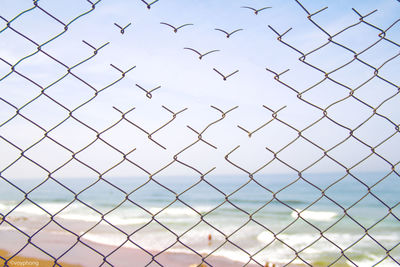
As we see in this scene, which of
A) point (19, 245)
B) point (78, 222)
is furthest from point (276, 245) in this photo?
point (78, 222)

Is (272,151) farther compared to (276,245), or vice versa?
(276,245)

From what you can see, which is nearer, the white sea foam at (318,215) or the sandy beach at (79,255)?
the sandy beach at (79,255)

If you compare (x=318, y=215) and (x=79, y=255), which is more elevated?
(x=318, y=215)

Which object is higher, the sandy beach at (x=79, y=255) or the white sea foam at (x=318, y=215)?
the white sea foam at (x=318, y=215)

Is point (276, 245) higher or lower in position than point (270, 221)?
lower

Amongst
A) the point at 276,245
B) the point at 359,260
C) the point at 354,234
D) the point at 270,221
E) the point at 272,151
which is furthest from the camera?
the point at 270,221

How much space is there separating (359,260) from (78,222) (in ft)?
28.9

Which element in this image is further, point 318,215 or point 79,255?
point 318,215

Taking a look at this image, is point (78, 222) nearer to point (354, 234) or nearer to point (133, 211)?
point (133, 211)

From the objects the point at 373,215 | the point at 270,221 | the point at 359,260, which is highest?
the point at 373,215

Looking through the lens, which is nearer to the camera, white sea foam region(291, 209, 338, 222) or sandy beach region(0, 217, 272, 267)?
sandy beach region(0, 217, 272, 267)

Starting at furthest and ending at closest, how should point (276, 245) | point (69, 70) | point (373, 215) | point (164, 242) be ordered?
point (373, 215) → point (164, 242) → point (276, 245) → point (69, 70)

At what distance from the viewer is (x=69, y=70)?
1163mm

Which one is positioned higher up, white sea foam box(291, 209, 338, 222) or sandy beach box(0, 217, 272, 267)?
white sea foam box(291, 209, 338, 222)
